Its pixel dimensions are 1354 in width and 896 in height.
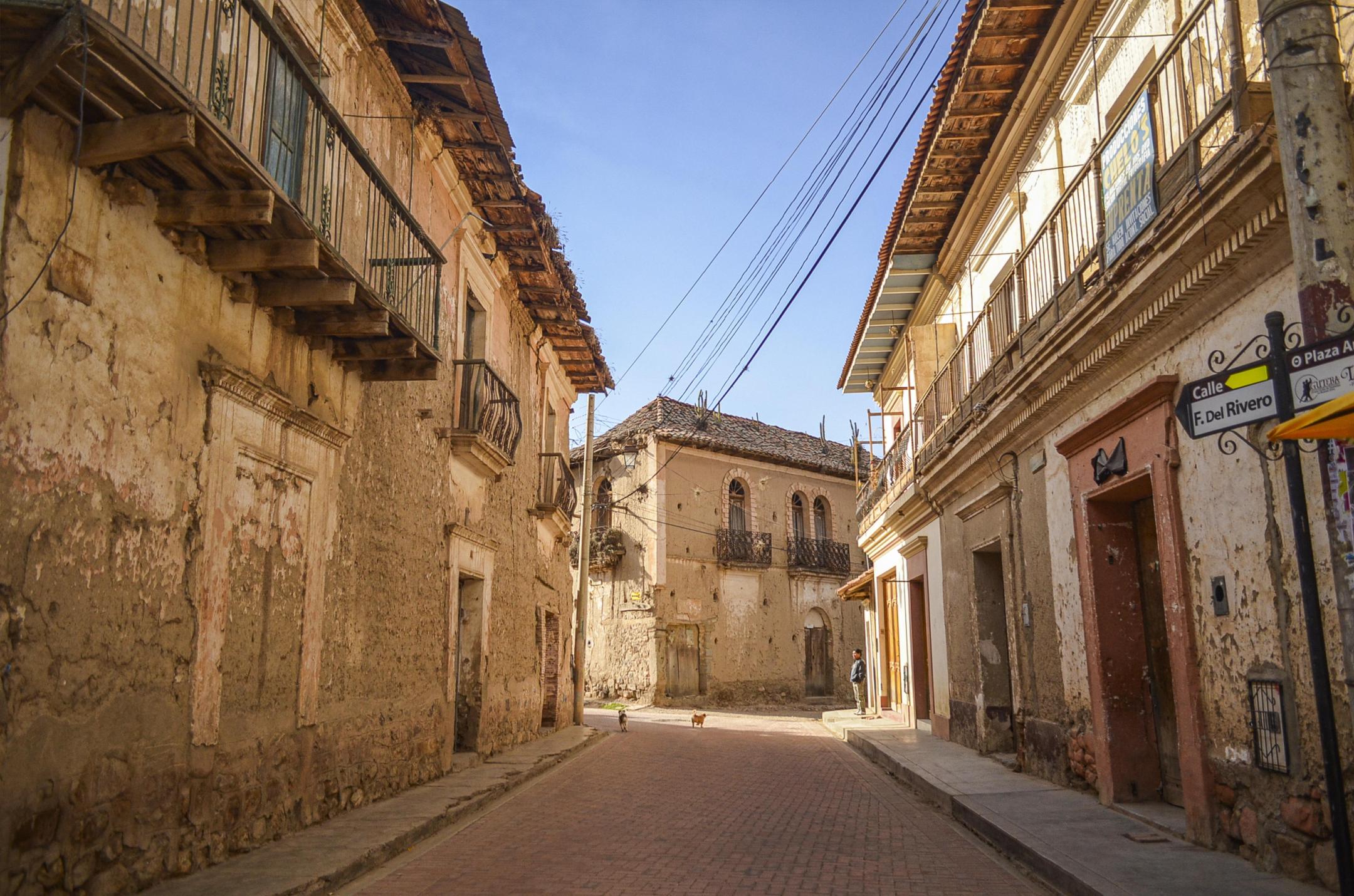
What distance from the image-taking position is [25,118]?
4551mm

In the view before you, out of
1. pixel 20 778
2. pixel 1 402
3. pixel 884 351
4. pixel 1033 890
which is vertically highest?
pixel 884 351

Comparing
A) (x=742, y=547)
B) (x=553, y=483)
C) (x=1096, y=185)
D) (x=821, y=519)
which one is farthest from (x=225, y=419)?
(x=821, y=519)

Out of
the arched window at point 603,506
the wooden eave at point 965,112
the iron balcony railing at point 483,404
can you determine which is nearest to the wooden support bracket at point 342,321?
the iron balcony railing at point 483,404

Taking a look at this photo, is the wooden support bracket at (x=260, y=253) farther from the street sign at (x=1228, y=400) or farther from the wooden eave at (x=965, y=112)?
the wooden eave at (x=965, y=112)

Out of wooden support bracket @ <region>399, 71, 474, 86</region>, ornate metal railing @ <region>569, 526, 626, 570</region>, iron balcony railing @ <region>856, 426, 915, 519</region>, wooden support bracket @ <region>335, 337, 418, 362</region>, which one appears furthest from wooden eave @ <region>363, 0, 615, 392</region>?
ornate metal railing @ <region>569, 526, 626, 570</region>

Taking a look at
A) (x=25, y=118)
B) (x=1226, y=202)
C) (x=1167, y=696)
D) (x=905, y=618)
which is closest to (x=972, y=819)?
(x=1167, y=696)

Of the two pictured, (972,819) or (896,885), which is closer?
(896,885)

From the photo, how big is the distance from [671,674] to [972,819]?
2098 cm

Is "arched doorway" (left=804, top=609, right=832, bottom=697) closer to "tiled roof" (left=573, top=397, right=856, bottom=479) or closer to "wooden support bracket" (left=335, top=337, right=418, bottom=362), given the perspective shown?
"tiled roof" (left=573, top=397, right=856, bottom=479)

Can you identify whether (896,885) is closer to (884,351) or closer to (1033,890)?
(1033,890)

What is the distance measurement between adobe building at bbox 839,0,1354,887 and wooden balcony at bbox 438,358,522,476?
5.69 meters

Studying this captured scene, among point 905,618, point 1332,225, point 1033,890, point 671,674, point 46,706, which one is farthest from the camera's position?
point 671,674

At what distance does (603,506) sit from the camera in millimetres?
31562

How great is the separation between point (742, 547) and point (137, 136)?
26.8m
